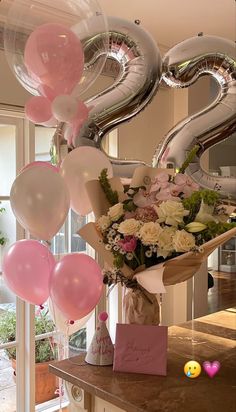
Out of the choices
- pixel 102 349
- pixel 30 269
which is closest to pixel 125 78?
pixel 30 269

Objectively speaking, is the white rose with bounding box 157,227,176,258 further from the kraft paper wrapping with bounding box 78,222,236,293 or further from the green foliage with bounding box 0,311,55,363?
the green foliage with bounding box 0,311,55,363

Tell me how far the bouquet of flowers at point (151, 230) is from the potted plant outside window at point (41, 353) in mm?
1592

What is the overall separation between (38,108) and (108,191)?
1.15 feet

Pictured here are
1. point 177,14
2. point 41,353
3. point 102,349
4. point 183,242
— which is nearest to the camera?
point 183,242

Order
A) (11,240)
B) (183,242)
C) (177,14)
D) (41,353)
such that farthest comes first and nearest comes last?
(41,353) < (11,240) < (177,14) < (183,242)

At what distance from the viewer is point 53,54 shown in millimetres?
1243

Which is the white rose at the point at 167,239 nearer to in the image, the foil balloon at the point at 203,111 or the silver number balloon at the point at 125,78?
the foil balloon at the point at 203,111

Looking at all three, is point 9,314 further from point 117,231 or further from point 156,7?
point 156,7

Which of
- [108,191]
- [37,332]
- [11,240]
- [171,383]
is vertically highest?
[108,191]

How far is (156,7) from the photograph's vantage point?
7.91ft

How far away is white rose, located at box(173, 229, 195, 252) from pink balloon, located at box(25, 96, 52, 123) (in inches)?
22.3

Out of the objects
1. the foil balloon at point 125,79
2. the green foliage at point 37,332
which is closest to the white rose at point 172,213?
the foil balloon at point 125,79

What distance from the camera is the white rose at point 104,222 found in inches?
46.8

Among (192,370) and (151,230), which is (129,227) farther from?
(192,370)
